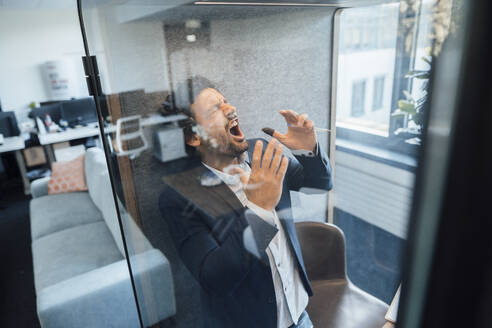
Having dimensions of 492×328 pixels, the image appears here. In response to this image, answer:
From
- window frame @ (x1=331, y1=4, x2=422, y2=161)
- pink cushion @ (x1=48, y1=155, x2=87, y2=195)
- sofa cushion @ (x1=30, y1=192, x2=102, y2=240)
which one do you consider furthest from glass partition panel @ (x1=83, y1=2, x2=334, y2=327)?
pink cushion @ (x1=48, y1=155, x2=87, y2=195)

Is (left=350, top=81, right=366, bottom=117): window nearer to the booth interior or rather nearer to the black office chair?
the booth interior

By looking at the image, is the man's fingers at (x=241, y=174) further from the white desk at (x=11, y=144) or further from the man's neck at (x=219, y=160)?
the white desk at (x=11, y=144)

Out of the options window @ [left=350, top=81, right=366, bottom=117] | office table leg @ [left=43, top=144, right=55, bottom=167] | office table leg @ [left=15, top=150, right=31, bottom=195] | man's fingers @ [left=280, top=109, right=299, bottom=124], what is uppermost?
window @ [left=350, top=81, right=366, bottom=117]

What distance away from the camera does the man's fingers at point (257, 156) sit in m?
0.46

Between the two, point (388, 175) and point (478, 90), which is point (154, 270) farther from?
point (478, 90)

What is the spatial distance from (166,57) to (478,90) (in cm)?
45

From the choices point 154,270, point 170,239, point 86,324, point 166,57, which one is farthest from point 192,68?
point 86,324

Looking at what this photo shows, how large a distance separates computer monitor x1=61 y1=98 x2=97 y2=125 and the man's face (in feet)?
11.4

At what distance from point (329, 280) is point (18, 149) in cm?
325

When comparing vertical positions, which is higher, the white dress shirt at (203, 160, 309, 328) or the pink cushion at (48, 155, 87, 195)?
the white dress shirt at (203, 160, 309, 328)

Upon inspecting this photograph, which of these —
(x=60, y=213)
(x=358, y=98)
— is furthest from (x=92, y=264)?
(x=358, y=98)

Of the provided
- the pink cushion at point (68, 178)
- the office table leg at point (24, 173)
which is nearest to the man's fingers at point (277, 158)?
the pink cushion at point (68, 178)

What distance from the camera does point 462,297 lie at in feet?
0.40

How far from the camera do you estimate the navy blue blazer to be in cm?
49
